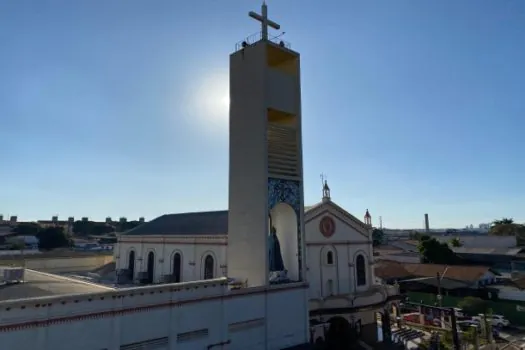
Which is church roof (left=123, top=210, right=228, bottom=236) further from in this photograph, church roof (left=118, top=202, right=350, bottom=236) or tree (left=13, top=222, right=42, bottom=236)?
tree (left=13, top=222, right=42, bottom=236)

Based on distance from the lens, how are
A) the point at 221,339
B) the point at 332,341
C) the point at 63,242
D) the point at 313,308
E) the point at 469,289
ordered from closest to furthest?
1. the point at 221,339
2. the point at 332,341
3. the point at 313,308
4. the point at 469,289
5. the point at 63,242

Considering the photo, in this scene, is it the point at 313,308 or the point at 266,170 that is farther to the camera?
the point at 313,308

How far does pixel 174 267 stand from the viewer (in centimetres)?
2898

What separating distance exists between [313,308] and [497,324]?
19168mm

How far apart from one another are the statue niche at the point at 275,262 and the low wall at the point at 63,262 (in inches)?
1016

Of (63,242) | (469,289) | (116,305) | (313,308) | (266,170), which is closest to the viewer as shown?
(116,305)

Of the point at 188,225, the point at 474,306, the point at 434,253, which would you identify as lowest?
the point at 474,306

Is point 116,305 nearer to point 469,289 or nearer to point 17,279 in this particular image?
point 17,279

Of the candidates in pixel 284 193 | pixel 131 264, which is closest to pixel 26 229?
pixel 131 264

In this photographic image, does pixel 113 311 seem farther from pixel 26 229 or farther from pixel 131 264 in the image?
pixel 26 229

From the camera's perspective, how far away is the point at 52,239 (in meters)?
68.9

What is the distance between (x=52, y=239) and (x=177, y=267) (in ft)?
164

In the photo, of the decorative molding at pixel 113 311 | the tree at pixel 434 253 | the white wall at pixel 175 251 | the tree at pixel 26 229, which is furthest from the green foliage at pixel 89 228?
the decorative molding at pixel 113 311

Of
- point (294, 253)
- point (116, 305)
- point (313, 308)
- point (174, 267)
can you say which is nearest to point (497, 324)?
point (313, 308)
